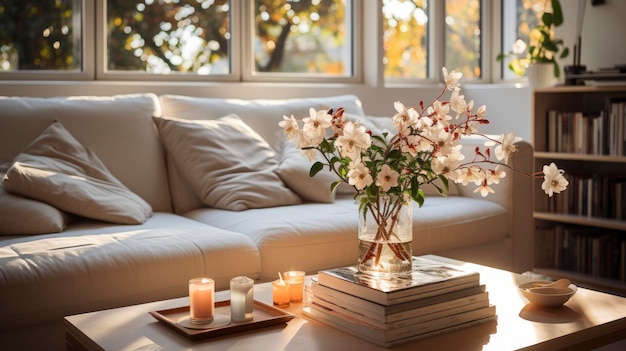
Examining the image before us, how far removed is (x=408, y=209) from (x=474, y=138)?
2088 mm

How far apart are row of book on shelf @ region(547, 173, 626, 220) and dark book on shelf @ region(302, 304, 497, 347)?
8.00 ft

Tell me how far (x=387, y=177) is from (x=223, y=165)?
1.61m

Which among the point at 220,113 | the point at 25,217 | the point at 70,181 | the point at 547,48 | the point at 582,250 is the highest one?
the point at 547,48

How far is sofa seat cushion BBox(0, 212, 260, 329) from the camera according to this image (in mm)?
2066

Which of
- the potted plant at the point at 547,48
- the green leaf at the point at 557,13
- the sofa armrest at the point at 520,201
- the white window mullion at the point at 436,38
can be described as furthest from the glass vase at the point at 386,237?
the white window mullion at the point at 436,38

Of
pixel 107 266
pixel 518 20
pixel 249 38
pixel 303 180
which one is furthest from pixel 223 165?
pixel 518 20

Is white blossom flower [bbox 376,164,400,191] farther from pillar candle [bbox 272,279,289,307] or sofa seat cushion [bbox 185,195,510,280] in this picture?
sofa seat cushion [bbox 185,195,510,280]

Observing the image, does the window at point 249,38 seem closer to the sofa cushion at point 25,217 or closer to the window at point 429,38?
the window at point 429,38

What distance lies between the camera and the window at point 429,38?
4.80 meters

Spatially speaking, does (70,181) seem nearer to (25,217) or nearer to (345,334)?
(25,217)

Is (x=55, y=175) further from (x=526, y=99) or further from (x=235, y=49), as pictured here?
(x=526, y=99)

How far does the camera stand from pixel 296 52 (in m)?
4.45

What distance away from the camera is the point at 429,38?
16.4 feet

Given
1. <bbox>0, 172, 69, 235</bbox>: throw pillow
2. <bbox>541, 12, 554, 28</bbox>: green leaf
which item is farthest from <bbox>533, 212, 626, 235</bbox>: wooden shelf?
<bbox>0, 172, 69, 235</bbox>: throw pillow
